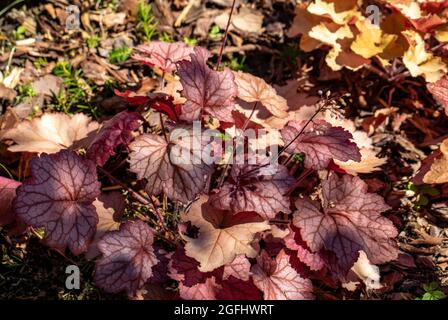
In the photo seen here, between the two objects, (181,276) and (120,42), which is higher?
A: (120,42)

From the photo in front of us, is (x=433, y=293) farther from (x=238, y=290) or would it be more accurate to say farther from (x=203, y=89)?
(x=203, y=89)

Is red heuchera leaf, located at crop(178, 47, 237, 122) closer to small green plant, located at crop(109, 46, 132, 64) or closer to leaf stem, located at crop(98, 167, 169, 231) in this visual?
leaf stem, located at crop(98, 167, 169, 231)

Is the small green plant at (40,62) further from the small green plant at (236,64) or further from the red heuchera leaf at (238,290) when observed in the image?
the red heuchera leaf at (238,290)

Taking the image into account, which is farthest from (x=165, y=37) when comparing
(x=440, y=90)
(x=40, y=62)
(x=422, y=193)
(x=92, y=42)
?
(x=422, y=193)

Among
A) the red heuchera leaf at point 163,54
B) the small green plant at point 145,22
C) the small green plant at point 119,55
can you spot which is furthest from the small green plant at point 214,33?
the red heuchera leaf at point 163,54

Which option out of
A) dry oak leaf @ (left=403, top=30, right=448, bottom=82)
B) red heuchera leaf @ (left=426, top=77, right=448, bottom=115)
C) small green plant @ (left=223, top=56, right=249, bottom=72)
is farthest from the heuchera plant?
small green plant @ (left=223, top=56, right=249, bottom=72)

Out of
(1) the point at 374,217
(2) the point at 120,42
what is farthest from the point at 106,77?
(1) the point at 374,217
